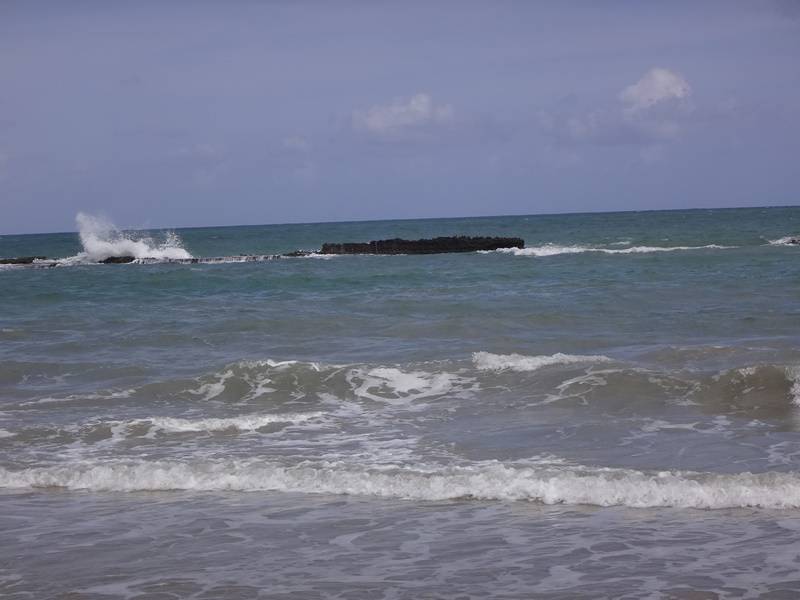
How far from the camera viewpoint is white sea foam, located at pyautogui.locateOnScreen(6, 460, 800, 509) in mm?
7535

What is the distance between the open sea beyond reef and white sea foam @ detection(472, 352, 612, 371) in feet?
0.17

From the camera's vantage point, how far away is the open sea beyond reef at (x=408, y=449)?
612 cm

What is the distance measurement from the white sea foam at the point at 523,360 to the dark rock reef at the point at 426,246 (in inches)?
1037

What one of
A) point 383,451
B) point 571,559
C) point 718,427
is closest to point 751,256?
point 718,427

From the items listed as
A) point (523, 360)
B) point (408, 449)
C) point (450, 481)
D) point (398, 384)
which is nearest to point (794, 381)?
point (523, 360)

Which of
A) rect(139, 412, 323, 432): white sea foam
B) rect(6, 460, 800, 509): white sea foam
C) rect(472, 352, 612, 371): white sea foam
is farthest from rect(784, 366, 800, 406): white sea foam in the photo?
rect(139, 412, 323, 432): white sea foam

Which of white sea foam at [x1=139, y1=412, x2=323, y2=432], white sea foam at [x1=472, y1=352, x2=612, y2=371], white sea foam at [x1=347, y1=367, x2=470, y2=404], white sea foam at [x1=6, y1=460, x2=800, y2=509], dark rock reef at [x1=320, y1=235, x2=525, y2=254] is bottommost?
white sea foam at [x1=6, y1=460, x2=800, y2=509]

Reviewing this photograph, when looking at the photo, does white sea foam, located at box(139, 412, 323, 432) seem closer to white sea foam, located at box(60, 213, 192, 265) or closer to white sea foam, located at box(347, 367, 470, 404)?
white sea foam, located at box(347, 367, 470, 404)

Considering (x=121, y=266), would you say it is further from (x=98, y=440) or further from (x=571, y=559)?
(x=571, y=559)

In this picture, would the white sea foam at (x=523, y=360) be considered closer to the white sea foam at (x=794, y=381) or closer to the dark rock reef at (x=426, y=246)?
the white sea foam at (x=794, y=381)

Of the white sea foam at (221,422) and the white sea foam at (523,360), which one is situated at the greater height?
the white sea foam at (523,360)

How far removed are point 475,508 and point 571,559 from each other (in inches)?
58.5

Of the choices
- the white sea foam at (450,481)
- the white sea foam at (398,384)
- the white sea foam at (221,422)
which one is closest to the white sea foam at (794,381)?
the white sea foam at (450,481)

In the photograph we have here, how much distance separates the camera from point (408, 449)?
31.3 ft
